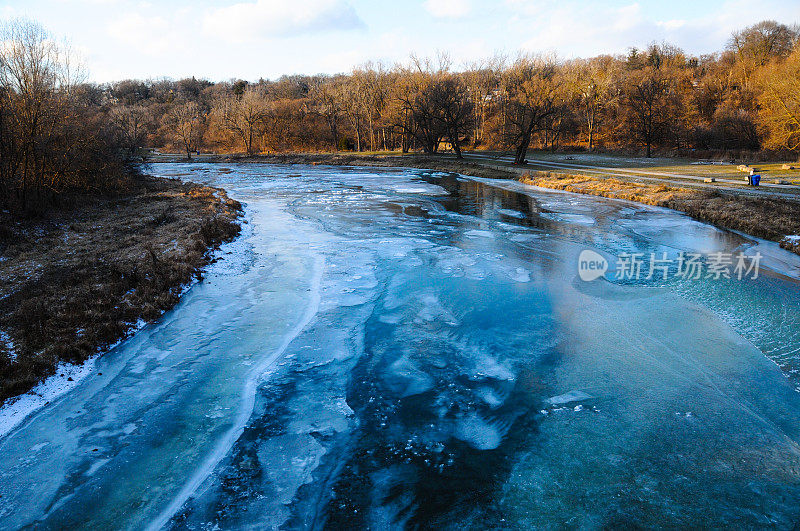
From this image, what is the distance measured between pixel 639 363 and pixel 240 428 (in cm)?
636

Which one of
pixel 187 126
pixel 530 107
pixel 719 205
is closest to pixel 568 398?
pixel 719 205

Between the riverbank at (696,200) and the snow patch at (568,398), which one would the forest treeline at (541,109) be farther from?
the snow patch at (568,398)

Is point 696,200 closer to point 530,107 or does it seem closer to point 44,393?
point 530,107

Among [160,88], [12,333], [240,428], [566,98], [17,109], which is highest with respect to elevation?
[160,88]

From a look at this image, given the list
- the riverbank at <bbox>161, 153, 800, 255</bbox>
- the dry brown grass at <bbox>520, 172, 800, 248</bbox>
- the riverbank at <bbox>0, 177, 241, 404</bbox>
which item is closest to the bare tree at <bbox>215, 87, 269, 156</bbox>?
the riverbank at <bbox>161, 153, 800, 255</bbox>

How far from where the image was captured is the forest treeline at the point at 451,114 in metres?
16.8

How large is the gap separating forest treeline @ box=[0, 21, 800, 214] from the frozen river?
10.2m

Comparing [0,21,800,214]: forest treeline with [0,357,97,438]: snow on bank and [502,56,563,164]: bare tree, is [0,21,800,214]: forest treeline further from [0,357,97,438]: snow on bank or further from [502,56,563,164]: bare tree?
[0,357,97,438]: snow on bank

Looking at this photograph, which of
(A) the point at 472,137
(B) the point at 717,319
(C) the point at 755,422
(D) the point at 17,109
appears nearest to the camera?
(C) the point at 755,422

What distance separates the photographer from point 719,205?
18641 millimetres

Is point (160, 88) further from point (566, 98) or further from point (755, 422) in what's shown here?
point (755, 422)

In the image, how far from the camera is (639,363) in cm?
775

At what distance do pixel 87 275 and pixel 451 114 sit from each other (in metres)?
40.6

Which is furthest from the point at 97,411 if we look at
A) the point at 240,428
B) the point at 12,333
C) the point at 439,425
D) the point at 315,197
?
the point at 315,197
